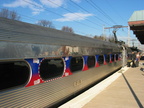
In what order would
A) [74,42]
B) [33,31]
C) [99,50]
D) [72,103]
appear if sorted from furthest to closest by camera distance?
[99,50]
[74,42]
[72,103]
[33,31]

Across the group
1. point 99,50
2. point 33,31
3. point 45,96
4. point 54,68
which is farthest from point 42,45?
point 99,50

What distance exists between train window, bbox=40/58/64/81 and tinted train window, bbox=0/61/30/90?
515 millimetres

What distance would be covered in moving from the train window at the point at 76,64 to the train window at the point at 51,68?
625 millimetres

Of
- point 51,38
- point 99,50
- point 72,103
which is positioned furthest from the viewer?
point 99,50

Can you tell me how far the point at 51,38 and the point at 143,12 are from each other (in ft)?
46.3

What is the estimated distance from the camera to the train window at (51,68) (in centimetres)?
378

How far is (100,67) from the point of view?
802 centimetres

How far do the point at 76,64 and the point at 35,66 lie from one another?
2.20 metres

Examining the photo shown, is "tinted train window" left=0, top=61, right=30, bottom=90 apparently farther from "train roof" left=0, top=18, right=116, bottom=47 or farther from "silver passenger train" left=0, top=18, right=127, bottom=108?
"train roof" left=0, top=18, right=116, bottom=47

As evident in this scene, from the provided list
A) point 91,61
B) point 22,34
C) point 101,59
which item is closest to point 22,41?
point 22,34

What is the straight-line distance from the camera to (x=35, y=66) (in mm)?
3494

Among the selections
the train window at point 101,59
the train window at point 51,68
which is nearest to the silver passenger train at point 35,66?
the train window at point 51,68

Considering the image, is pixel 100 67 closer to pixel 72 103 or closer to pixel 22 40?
pixel 72 103

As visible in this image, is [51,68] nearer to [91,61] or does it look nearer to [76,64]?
[76,64]
